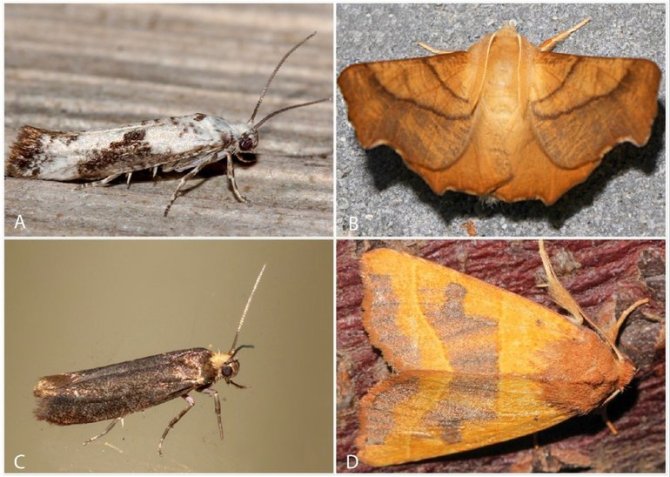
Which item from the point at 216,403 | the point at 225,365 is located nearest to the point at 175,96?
the point at 225,365

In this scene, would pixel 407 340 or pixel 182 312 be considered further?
pixel 182 312

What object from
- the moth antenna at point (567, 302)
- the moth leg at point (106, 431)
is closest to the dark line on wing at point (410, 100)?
the moth antenna at point (567, 302)

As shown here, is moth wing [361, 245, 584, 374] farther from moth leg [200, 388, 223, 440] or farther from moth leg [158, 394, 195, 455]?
moth leg [158, 394, 195, 455]

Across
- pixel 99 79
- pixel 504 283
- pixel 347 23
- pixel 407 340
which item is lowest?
pixel 407 340

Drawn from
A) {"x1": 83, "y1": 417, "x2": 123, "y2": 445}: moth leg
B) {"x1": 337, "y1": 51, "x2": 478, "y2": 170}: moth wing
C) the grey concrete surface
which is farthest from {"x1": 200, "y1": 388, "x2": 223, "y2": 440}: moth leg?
{"x1": 337, "y1": 51, "x2": 478, "y2": 170}: moth wing

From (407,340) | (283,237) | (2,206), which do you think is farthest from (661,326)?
(2,206)

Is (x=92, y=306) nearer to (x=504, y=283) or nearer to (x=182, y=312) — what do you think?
(x=182, y=312)
